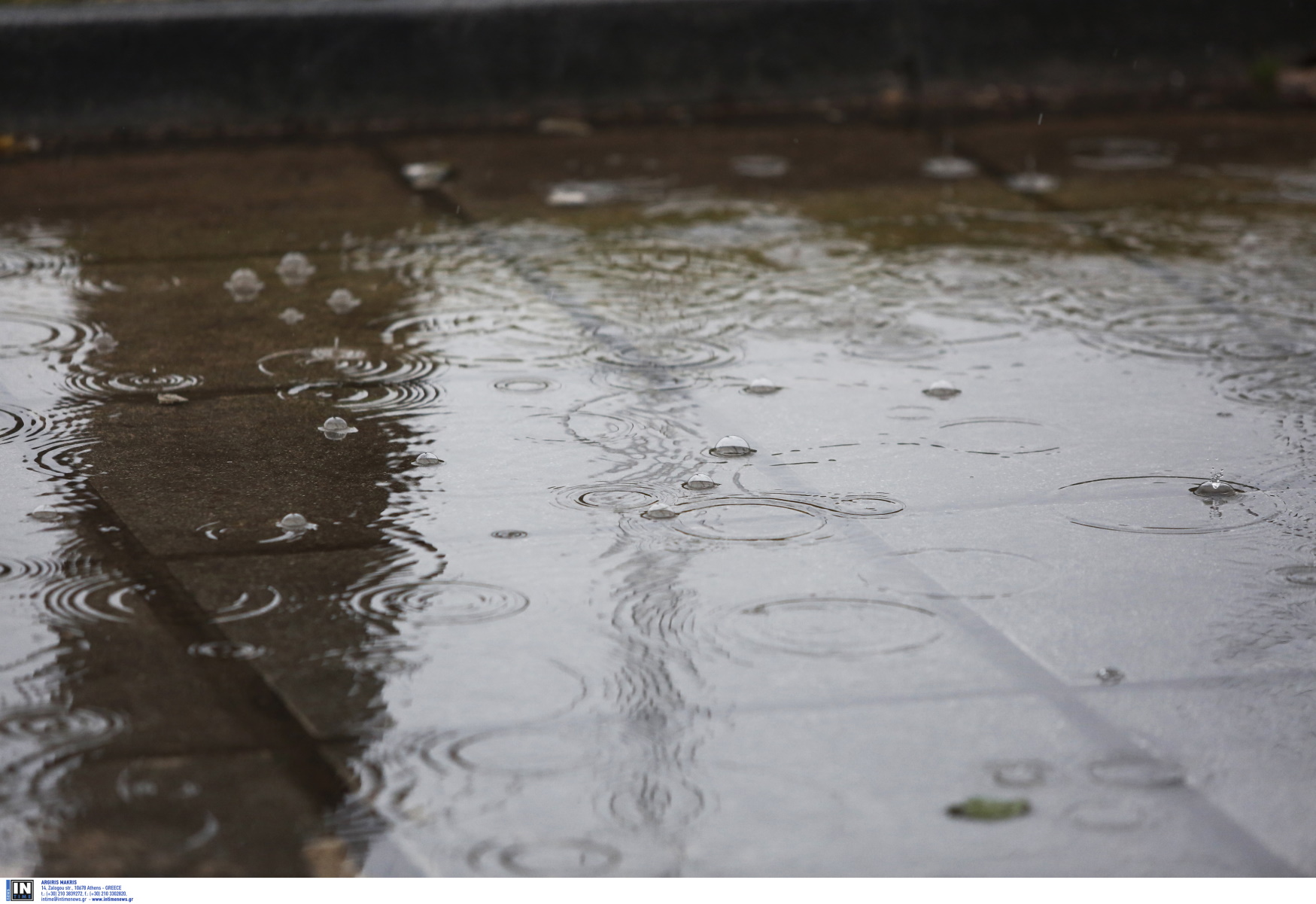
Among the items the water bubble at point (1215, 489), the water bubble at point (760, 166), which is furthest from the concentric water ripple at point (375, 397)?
the water bubble at point (760, 166)

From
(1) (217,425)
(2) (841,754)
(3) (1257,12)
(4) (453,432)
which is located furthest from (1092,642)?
(3) (1257,12)

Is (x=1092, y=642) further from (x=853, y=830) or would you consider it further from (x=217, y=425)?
(x=217, y=425)

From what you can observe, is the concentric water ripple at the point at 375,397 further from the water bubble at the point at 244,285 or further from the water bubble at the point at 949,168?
the water bubble at the point at 949,168

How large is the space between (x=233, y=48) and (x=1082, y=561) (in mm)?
4250

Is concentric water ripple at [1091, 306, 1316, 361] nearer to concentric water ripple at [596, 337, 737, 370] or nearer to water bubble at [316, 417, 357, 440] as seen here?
concentric water ripple at [596, 337, 737, 370]

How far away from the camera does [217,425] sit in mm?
2879

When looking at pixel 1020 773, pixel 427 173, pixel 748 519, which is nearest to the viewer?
pixel 1020 773

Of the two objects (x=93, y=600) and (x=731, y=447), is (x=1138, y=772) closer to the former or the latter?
(x=731, y=447)

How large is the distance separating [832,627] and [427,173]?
3.35 metres

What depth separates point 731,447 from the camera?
9.07 ft

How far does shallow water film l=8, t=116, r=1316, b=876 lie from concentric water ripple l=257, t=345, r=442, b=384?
0.6 inches

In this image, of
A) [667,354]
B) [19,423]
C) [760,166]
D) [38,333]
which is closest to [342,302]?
[38,333]

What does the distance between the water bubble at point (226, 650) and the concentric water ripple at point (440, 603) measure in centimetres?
Result: 16

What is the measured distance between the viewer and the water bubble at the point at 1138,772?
174cm
